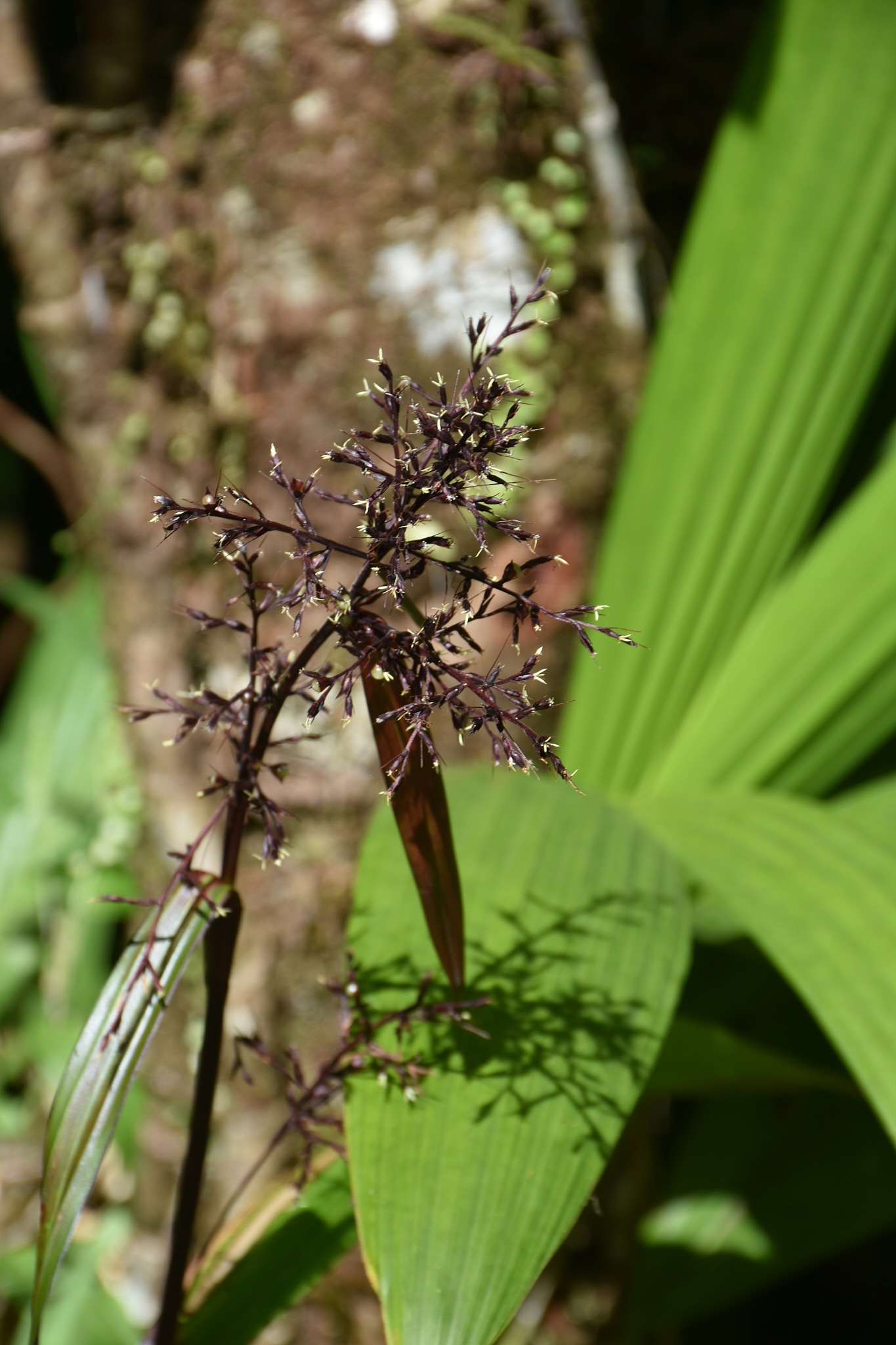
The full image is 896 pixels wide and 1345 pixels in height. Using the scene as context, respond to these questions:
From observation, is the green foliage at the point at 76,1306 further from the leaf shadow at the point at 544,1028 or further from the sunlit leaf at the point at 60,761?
the leaf shadow at the point at 544,1028

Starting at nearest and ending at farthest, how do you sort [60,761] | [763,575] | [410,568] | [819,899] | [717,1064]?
[410,568] < [819,899] < [717,1064] < [763,575] < [60,761]

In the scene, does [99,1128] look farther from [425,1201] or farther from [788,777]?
[788,777]

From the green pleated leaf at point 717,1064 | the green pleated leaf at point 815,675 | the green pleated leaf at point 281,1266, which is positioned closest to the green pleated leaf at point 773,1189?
the green pleated leaf at point 717,1064

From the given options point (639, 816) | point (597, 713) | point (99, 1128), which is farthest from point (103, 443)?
point (99, 1128)

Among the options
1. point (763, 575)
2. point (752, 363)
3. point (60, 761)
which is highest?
point (752, 363)

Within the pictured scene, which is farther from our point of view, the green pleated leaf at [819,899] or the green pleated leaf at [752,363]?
the green pleated leaf at [752,363]

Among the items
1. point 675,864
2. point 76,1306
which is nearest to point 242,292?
point 675,864

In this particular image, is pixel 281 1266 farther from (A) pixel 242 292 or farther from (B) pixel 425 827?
(A) pixel 242 292
